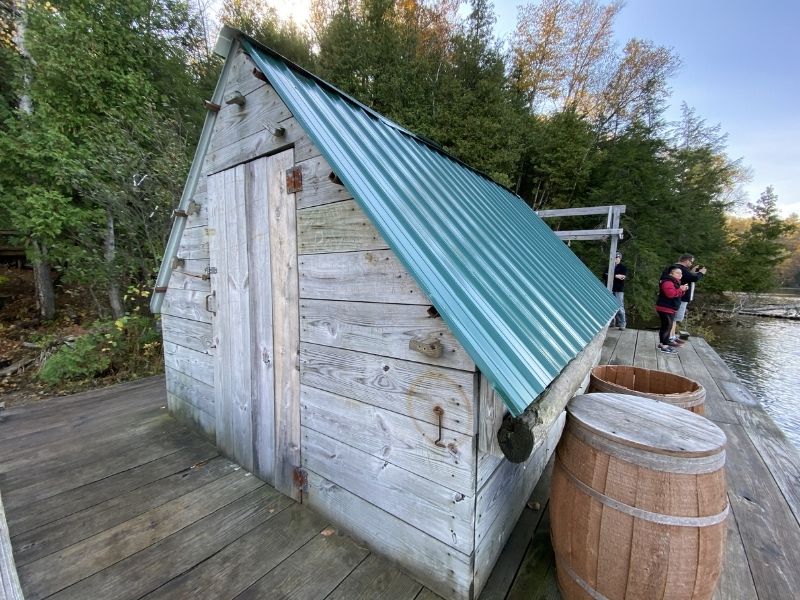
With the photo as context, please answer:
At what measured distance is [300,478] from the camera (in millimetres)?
1957

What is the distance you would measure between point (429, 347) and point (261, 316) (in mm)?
1342

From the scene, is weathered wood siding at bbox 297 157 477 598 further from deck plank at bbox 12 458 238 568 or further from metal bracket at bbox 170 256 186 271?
metal bracket at bbox 170 256 186 271

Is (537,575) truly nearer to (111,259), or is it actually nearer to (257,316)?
(257,316)

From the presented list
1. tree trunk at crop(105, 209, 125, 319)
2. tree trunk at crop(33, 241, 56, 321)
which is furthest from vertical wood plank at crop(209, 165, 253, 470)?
tree trunk at crop(33, 241, 56, 321)

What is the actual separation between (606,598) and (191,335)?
10.5 ft

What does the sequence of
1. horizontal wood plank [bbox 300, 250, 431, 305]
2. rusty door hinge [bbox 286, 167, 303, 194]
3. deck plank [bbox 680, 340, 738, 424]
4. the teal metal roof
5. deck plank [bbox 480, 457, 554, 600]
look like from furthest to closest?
deck plank [bbox 680, 340, 738, 424]
rusty door hinge [bbox 286, 167, 303, 194]
deck plank [bbox 480, 457, 554, 600]
horizontal wood plank [bbox 300, 250, 431, 305]
the teal metal roof

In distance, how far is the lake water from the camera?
5.97 meters

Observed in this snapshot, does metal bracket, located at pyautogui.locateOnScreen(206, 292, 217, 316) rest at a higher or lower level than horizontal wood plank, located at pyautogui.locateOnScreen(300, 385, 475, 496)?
higher

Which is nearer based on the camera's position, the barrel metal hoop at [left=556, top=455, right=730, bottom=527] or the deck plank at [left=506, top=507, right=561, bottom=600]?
the barrel metal hoop at [left=556, top=455, right=730, bottom=527]

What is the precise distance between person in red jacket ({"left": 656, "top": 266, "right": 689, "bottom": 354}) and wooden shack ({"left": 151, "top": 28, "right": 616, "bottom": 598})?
153 inches

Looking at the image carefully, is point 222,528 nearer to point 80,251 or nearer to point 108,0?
point 80,251

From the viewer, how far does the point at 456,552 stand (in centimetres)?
134

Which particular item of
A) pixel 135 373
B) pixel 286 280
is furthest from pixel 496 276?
pixel 135 373

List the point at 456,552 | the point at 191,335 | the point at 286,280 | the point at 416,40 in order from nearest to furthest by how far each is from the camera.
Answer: the point at 456,552, the point at 286,280, the point at 191,335, the point at 416,40
